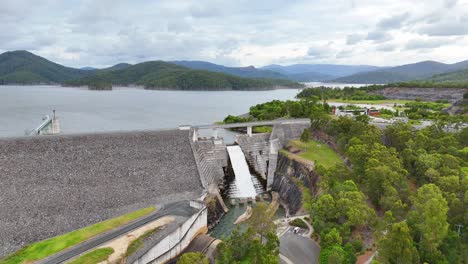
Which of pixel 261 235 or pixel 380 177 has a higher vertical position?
pixel 380 177

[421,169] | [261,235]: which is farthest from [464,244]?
[261,235]

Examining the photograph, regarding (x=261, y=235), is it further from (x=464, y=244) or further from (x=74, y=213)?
(x=74, y=213)

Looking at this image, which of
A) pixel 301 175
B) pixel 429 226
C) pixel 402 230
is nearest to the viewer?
pixel 402 230

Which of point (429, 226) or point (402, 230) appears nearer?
point (402, 230)

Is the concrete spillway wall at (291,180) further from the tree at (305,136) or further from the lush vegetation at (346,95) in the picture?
the lush vegetation at (346,95)

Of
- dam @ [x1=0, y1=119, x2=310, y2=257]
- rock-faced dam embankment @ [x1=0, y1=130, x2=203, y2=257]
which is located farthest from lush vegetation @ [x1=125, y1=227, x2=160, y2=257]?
rock-faced dam embankment @ [x1=0, y1=130, x2=203, y2=257]

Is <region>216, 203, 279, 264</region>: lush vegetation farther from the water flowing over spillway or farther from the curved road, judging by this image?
the water flowing over spillway

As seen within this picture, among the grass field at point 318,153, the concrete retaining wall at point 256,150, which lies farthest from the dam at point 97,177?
the grass field at point 318,153
